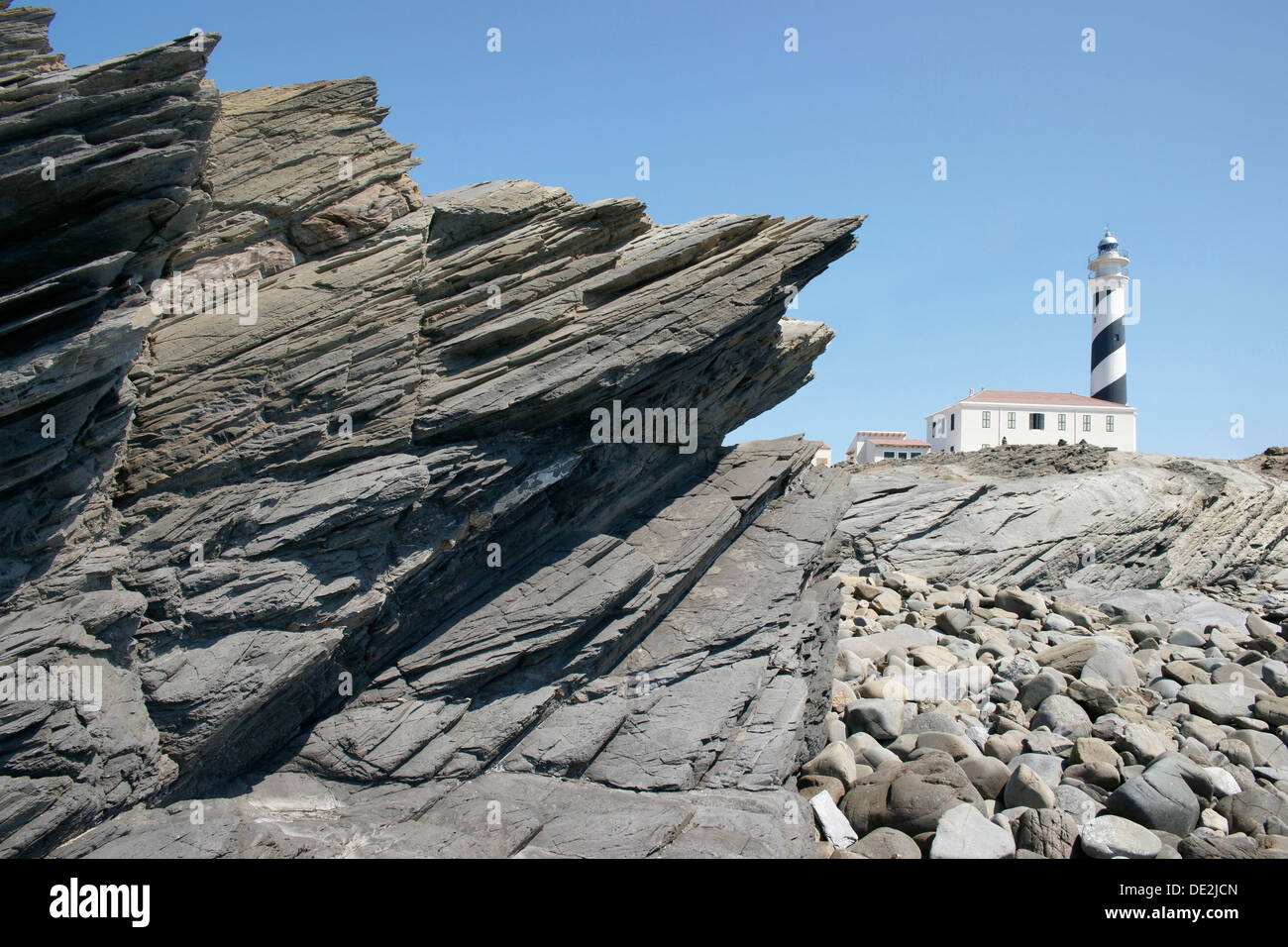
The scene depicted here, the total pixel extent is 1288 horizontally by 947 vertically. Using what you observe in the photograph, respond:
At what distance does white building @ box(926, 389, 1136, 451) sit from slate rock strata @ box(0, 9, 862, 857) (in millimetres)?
53984

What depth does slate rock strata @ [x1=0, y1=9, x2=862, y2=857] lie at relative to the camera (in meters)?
8.98

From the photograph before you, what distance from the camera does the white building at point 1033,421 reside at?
63781 mm

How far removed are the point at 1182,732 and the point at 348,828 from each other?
14.4 meters

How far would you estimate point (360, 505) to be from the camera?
10.5m

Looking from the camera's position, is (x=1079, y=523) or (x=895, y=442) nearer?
(x=1079, y=523)

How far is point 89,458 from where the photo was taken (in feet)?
32.2

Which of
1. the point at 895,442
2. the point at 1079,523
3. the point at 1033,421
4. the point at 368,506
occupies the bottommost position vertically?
the point at 1079,523

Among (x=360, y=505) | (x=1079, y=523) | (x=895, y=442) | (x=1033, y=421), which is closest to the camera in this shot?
(x=360, y=505)

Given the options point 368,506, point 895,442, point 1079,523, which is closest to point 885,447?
point 895,442

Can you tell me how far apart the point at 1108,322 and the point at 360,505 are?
7752 centimetres

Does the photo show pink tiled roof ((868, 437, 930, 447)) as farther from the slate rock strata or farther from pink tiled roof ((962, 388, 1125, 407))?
the slate rock strata

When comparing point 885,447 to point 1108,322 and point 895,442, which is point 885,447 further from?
point 1108,322
